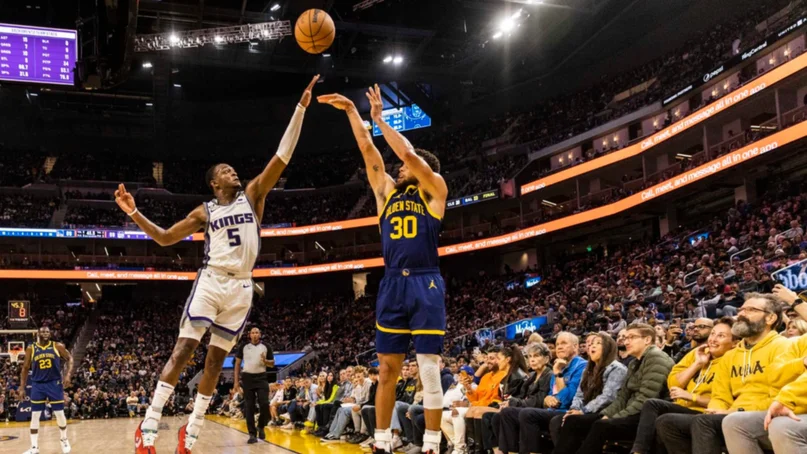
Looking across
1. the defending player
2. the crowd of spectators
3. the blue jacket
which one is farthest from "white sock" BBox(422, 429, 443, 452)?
the crowd of spectators

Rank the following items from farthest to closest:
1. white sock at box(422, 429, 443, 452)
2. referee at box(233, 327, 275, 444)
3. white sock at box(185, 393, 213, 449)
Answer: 1. referee at box(233, 327, 275, 444)
2. white sock at box(185, 393, 213, 449)
3. white sock at box(422, 429, 443, 452)

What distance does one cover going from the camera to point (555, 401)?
650 cm

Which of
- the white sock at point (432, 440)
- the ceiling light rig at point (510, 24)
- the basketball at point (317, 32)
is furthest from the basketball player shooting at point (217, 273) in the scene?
the ceiling light rig at point (510, 24)

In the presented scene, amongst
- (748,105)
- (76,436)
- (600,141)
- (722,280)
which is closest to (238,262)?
(76,436)

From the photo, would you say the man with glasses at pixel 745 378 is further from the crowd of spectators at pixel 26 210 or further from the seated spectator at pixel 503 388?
the crowd of spectators at pixel 26 210

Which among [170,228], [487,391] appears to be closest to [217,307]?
[170,228]

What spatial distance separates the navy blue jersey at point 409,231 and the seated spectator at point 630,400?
2.12m

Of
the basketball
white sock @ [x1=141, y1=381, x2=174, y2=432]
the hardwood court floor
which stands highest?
the basketball

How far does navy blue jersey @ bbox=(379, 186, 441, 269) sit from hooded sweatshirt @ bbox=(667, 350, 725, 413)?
2407mm

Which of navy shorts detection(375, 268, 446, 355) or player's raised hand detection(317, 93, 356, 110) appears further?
player's raised hand detection(317, 93, 356, 110)

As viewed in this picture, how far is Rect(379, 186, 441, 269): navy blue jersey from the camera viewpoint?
457 centimetres

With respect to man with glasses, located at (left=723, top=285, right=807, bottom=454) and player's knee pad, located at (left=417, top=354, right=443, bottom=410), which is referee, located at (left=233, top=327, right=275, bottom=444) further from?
man with glasses, located at (left=723, top=285, right=807, bottom=454)

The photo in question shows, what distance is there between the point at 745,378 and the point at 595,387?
1612 mm

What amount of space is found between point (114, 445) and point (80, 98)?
33.0 m
